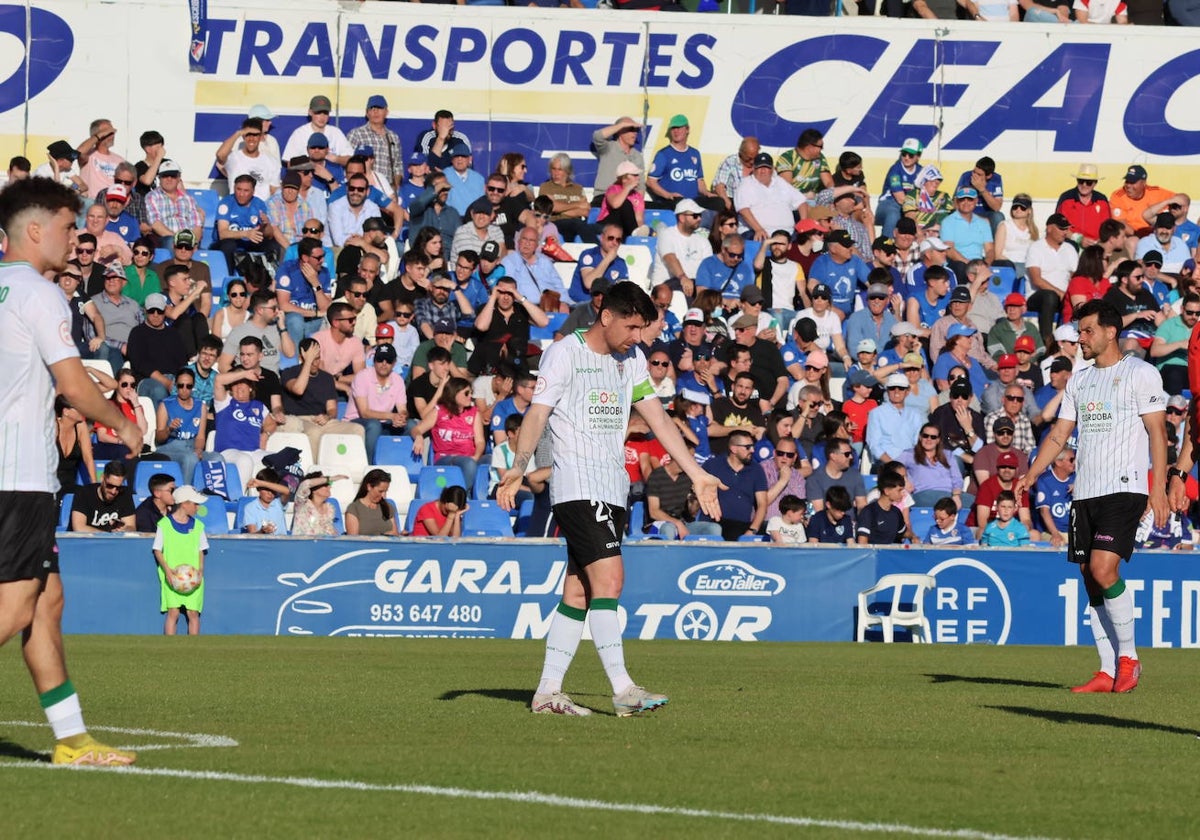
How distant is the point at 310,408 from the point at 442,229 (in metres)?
4.34

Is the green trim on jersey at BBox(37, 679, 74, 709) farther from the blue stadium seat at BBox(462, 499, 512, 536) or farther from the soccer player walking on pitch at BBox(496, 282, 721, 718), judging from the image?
the blue stadium seat at BBox(462, 499, 512, 536)

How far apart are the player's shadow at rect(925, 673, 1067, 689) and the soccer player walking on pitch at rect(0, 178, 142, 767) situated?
7.59m

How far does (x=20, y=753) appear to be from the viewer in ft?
26.0

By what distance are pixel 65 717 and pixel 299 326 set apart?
16.2 meters

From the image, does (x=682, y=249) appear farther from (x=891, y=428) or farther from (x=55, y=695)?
(x=55, y=695)

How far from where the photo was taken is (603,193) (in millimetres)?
27203

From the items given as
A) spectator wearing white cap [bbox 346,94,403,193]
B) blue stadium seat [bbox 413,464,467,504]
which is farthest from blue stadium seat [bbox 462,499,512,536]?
spectator wearing white cap [bbox 346,94,403,193]

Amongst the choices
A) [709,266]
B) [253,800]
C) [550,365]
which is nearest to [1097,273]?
[709,266]

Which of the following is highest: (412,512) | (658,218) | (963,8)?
(963,8)

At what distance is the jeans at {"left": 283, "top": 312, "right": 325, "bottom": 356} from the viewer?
2327 centimetres

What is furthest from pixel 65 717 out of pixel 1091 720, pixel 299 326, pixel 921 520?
pixel 299 326

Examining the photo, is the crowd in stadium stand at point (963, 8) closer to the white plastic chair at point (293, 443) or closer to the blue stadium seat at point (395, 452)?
the blue stadium seat at point (395, 452)

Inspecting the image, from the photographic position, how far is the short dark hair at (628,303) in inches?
395

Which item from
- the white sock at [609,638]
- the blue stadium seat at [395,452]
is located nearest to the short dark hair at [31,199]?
the white sock at [609,638]
